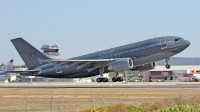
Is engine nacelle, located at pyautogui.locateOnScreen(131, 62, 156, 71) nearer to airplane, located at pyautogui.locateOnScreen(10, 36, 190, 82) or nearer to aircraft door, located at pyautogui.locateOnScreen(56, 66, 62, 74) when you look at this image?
A: airplane, located at pyautogui.locateOnScreen(10, 36, 190, 82)

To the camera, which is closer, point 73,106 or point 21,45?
point 73,106

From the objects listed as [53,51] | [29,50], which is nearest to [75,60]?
[29,50]

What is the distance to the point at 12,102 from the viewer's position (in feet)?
125

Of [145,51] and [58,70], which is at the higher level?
[145,51]

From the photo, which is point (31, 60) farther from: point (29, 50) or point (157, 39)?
point (157, 39)

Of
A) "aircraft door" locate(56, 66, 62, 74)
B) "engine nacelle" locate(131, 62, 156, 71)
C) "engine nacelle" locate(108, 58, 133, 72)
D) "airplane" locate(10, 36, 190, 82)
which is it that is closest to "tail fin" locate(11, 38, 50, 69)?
"airplane" locate(10, 36, 190, 82)

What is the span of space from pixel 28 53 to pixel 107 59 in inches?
519

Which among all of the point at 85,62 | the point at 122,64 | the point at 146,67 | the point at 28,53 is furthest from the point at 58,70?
the point at 146,67

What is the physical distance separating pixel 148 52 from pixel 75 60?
1095 cm

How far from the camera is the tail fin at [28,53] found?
69188 millimetres

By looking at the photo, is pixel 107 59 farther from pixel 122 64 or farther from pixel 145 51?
pixel 145 51

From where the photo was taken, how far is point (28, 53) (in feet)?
228

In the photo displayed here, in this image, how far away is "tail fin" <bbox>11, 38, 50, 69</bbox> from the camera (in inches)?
2724

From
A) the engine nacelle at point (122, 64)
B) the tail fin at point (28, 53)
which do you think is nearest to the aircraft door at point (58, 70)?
the tail fin at point (28, 53)
